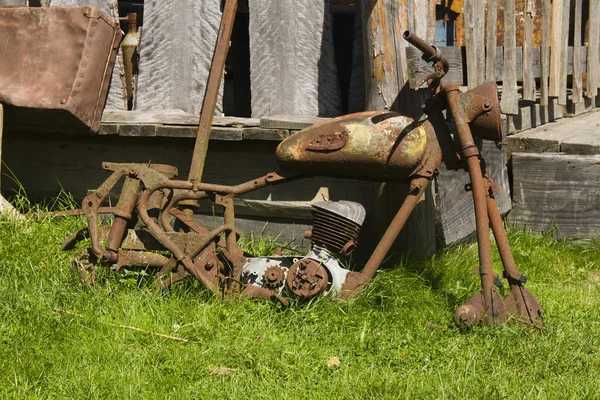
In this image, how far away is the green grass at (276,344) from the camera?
3.40m

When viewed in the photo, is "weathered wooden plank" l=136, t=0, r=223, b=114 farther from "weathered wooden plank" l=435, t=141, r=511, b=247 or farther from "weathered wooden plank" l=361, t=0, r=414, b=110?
"weathered wooden plank" l=435, t=141, r=511, b=247

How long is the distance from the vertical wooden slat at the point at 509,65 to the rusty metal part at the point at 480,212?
4.36ft

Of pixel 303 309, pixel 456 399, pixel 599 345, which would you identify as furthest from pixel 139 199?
pixel 599 345

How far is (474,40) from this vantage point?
4953mm

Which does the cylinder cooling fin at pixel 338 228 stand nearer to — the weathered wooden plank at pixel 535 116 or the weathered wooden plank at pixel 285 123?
A: the weathered wooden plank at pixel 285 123

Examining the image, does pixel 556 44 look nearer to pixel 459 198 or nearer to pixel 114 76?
pixel 459 198

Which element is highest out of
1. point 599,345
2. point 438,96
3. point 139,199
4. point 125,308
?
point 438,96

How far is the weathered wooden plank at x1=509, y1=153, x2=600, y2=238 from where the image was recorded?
17.5ft

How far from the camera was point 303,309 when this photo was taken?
4.13 meters

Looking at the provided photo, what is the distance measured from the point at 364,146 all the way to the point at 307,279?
0.71 m

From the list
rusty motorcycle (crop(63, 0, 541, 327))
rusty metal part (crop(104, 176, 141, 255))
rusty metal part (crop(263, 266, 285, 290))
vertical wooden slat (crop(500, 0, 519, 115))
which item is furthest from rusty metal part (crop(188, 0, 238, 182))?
vertical wooden slat (crop(500, 0, 519, 115))

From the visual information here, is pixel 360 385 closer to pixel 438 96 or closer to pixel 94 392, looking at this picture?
pixel 94 392

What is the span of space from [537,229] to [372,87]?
149cm

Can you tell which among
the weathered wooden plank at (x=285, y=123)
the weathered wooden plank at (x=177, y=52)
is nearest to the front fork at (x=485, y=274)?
the weathered wooden plank at (x=285, y=123)
